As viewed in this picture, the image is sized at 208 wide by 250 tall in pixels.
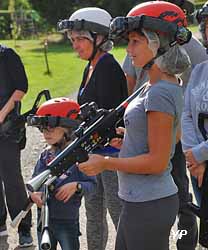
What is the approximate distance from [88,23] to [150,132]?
1.39 metres

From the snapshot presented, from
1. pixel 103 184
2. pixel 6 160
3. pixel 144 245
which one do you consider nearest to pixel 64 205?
pixel 103 184

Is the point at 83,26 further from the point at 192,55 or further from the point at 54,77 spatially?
the point at 54,77

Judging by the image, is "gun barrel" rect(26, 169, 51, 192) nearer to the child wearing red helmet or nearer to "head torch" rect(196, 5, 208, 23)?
the child wearing red helmet

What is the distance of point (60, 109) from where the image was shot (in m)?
3.75

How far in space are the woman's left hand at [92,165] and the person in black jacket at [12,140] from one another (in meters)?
2.29

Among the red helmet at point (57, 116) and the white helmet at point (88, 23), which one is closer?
the red helmet at point (57, 116)

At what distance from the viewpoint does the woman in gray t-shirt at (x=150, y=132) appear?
2.94 m

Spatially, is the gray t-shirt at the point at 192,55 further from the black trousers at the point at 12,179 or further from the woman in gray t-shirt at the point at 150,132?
the black trousers at the point at 12,179

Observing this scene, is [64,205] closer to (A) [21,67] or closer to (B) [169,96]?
(B) [169,96]

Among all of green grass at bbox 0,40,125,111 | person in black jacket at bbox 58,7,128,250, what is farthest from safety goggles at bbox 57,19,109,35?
green grass at bbox 0,40,125,111

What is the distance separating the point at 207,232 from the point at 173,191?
1.88ft

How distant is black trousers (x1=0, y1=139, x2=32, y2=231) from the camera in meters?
5.35

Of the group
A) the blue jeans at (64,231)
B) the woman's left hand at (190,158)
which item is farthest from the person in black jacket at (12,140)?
the woman's left hand at (190,158)

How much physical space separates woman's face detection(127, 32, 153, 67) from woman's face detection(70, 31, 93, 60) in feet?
3.60
